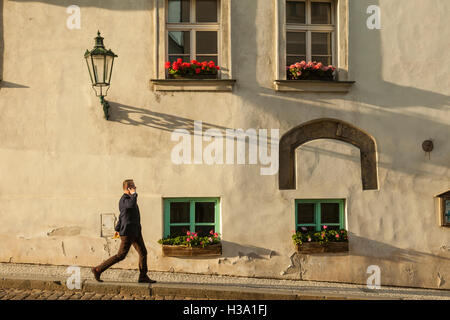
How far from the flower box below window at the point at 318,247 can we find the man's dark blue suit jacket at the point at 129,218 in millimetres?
3018

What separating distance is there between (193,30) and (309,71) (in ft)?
7.07

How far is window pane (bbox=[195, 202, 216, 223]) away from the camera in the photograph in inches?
408

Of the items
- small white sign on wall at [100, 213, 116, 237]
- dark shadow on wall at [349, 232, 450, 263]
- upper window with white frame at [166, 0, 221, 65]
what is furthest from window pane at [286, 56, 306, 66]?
small white sign on wall at [100, 213, 116, 237]

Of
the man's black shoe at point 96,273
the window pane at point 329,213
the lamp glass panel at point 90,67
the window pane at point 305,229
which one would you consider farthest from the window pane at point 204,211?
the lamp glass panel at point 90,67

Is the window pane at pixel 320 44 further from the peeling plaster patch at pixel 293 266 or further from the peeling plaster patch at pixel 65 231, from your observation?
the peeling plaster patch at pixel 65 231

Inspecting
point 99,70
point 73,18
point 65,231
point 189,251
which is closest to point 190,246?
point 189,251

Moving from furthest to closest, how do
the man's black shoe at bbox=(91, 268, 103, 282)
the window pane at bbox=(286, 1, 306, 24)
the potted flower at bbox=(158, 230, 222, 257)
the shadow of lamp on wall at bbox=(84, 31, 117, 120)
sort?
the window pane at bbox=(286, 1, 306, 24)
the potted flower at bbox=(158, 230, 222, 257)
the shadow of lamp on wall at bbox=(84, 31, 117, 120)
the man's black shoe at bbox=(91, 268, 103, 282)

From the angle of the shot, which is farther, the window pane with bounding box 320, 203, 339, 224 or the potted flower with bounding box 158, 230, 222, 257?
the window pane with bounding box 320, 203, 339, 224

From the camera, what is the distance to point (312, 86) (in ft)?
33.8

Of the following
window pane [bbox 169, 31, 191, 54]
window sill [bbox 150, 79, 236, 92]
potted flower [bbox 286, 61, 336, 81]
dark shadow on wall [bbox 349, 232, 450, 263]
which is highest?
window pane [bbox 169, 31, 191, 54]

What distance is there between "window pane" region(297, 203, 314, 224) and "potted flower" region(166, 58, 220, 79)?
2.79 metres

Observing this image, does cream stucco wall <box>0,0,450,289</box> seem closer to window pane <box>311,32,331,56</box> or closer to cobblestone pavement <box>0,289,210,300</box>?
window pane <box>311,32,331,56</box>

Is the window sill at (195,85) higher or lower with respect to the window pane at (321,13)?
lower

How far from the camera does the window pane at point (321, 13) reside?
1068 cm
